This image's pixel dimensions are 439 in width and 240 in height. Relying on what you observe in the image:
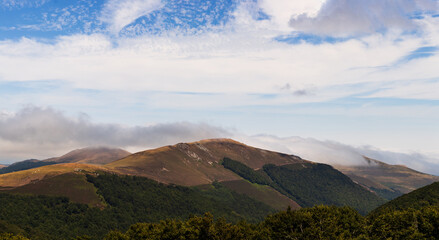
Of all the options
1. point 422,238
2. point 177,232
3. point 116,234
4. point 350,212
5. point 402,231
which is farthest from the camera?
point 350,212

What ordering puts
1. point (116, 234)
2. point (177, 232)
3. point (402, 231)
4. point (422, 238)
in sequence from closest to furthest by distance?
1. point (422, 238)
2. point (402, 231)
3. point (177, 232)
4. point (116, 234)

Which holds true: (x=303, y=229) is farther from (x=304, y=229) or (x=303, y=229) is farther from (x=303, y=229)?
(x=304, y=229)

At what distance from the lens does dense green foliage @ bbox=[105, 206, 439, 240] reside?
11869cm

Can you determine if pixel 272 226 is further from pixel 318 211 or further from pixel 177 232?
pixel 177 232

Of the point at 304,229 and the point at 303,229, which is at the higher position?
the point at 304,229

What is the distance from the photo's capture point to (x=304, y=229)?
124 m

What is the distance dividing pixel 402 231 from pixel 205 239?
218 feet

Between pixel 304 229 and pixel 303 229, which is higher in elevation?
pixel 304 229

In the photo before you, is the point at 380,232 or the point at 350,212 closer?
the point at 380,232

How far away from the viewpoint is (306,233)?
12175 centimetres

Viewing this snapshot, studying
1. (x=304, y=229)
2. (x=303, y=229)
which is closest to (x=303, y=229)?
(x=303, y=229)

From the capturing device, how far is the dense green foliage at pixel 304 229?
118688mm

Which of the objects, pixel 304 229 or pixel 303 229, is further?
pixel 303 229

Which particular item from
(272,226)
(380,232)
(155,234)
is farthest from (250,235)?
(380,232)
